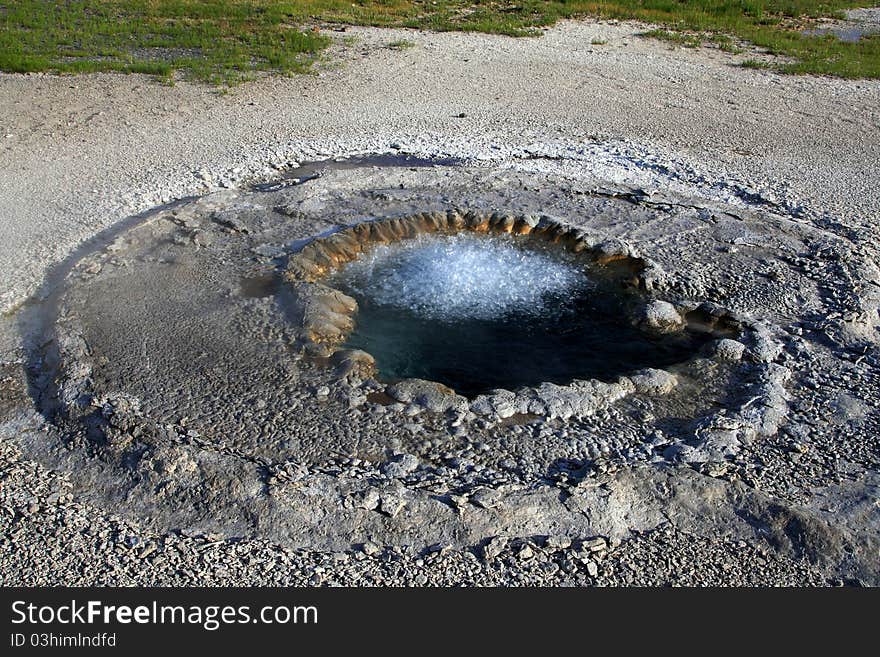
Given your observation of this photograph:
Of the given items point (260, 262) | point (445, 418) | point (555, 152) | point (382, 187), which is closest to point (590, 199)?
point (555, 152)

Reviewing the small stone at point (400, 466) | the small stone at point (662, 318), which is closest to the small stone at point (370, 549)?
the small stone at point (400, 466)

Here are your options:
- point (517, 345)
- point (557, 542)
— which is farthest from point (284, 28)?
point (557, 542)

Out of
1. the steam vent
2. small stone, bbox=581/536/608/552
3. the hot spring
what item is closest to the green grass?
the steam vent

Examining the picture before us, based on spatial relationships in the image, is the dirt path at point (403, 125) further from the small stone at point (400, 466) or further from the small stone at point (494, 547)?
the small stone at point (494, 547)

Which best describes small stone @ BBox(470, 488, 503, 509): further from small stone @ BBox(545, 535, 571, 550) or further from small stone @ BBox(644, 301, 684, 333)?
small stone @ BBox(644, 301, 684, 333)

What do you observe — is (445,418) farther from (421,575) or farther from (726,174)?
(726,174)
